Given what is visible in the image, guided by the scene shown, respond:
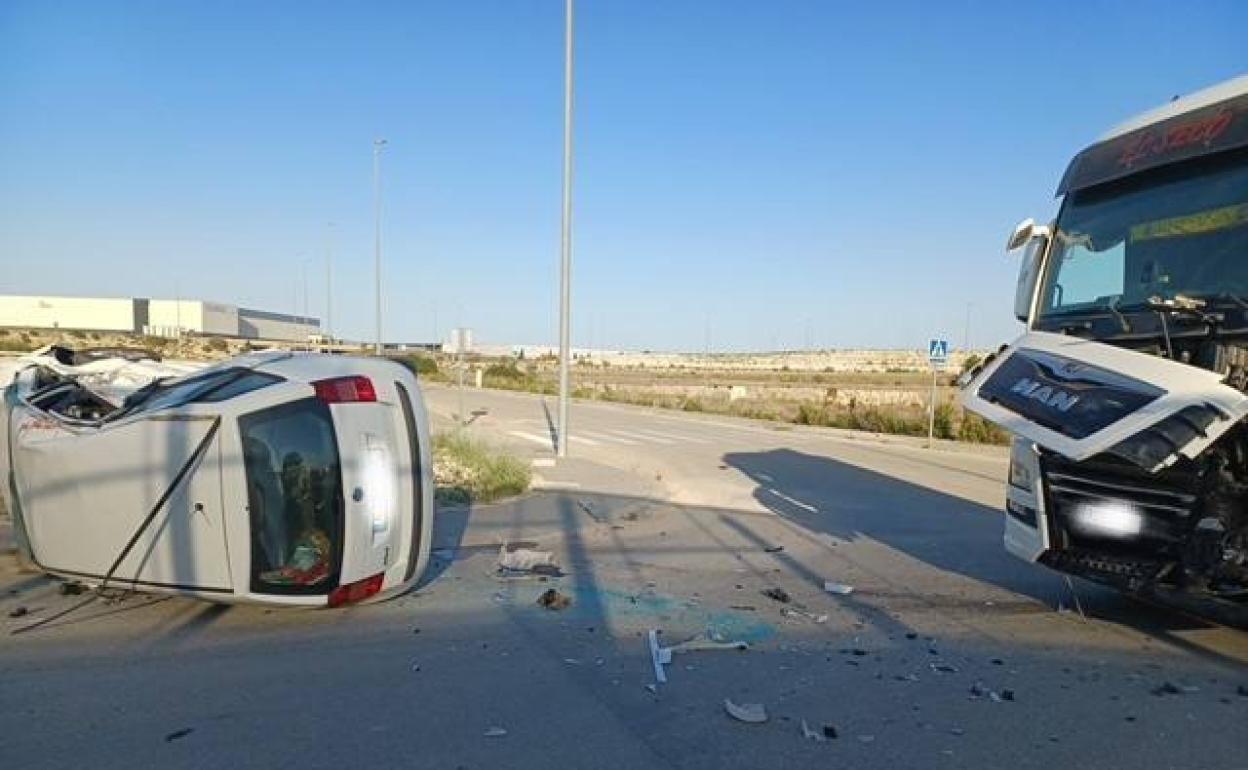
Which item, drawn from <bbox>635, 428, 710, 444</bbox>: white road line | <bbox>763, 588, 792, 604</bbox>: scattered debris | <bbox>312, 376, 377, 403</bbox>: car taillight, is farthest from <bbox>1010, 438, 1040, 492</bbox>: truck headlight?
<bbox>635, 428, 710, 444</bbox>: white road line

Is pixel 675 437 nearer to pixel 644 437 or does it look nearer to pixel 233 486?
pixel 644 437

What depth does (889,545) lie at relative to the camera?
978 cm

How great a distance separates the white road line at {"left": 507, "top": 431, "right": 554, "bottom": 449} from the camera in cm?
2031

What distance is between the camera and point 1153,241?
6.39 metres

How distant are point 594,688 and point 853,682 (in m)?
1.45

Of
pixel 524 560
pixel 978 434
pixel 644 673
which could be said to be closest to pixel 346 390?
pixel 644 673

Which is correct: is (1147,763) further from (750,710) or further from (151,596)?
(151,596)

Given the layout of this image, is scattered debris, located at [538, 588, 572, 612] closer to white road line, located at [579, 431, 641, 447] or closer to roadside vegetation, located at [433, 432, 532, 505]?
roadside vegetation, located at [433, 432, 532, 505]

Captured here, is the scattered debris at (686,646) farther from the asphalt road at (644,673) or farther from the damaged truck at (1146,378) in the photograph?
the damaged truck at (1146,378)

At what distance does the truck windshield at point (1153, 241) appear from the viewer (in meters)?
5.78

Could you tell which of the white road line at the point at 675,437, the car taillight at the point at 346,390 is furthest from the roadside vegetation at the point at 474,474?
the white road line at the point at 675,437

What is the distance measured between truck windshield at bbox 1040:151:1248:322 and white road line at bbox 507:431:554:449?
44.4ft

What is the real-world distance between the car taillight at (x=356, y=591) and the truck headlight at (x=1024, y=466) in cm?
432

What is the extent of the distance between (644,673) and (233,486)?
8.64 feet
